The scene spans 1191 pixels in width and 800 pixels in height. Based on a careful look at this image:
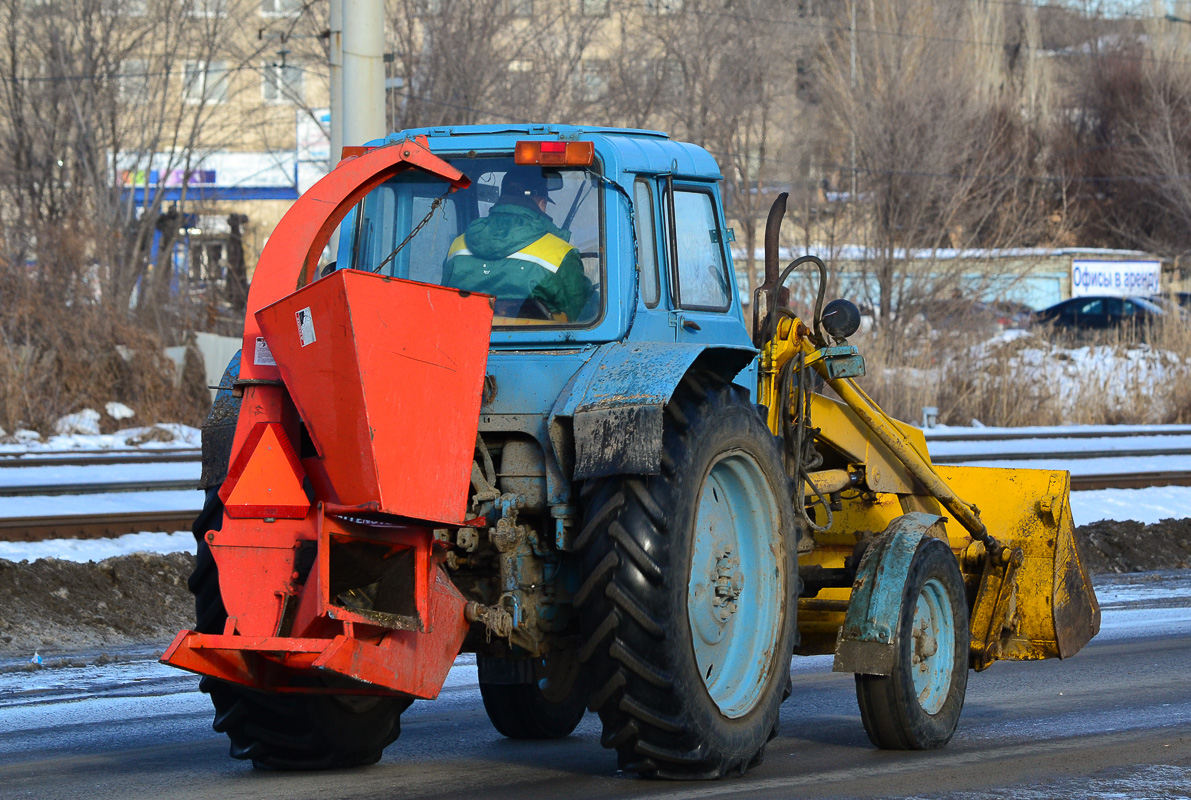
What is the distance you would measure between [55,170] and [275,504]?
84.7 ft

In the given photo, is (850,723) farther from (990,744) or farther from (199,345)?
(199,345)

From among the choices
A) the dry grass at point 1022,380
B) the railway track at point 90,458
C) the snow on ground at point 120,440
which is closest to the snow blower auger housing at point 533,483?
the railway track at point 90,458

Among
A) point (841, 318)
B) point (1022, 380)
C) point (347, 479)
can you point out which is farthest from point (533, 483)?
point (1022, 380)

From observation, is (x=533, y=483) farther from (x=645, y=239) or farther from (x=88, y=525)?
(x=88, y=525)

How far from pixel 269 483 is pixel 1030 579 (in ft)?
12.9

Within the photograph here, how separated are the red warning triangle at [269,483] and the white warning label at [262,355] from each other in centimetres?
23

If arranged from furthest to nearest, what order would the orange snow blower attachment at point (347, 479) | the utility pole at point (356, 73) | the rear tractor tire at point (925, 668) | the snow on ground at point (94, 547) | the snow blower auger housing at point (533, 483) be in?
the utility pole at point (356, 73) → the snow on ground at point (94, 547) → the rear tractor tire at point (925, 668) → the snow blower auger housing at point (533, 483) → the orange snow blower attachment at point (347, 479)

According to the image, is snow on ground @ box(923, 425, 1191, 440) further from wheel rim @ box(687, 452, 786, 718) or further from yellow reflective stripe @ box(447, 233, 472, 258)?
yellow reflective stripe @ box(447, 233, 472, 258)

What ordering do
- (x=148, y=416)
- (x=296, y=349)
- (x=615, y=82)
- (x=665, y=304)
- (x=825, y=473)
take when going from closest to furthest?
(x=296, y=349), (x=665, y=304), (x=825, y=473), (x=148, y=416), (x=615, y=82)

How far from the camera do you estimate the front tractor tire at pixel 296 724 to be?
5.65m

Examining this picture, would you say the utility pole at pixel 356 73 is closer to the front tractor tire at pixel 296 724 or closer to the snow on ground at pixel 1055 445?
the snow on ground at pixel 1055 445

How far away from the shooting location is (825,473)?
7.02m

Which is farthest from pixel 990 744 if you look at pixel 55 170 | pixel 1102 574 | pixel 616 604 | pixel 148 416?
pixel 55 170

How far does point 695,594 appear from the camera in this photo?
550cm
